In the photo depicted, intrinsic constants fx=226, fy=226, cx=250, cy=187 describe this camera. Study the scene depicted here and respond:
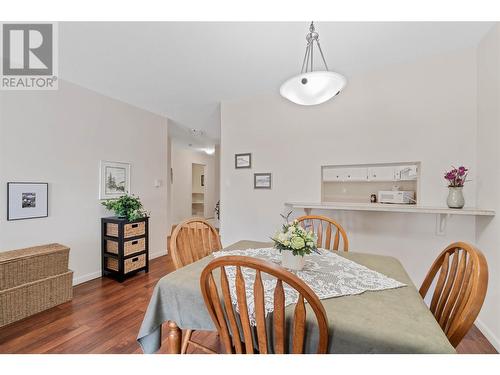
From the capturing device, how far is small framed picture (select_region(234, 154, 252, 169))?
9.49 ft

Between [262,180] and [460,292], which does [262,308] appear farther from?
[262,180]

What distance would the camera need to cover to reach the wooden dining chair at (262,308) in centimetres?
67

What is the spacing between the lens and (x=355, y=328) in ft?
2.37

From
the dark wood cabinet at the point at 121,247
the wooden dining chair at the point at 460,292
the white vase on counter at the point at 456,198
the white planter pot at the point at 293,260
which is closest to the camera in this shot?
the wooden dining chair at the point at 460,292

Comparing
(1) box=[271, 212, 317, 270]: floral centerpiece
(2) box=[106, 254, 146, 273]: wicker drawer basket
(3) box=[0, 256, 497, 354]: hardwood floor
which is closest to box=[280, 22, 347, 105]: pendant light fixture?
(1) box=[271, 212, 317, 270]: floral centerpiece

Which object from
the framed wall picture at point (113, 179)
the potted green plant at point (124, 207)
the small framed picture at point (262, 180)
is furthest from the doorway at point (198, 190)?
the small framed picture at point (262, 180)

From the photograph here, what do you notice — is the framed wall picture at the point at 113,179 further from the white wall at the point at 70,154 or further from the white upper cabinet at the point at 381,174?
the white upper cabinet at the point at 381,174

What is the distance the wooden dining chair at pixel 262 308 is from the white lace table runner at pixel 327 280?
7cm

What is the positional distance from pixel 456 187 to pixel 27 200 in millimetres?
3816

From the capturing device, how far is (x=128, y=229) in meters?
2.76

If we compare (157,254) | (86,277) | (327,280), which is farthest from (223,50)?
(157,254)

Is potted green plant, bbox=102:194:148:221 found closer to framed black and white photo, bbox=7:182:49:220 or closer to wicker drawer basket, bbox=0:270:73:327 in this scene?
framed black and white photo, bbox=7:182:49:220
